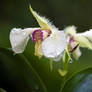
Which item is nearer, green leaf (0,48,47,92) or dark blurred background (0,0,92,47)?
green leaf (0,48,47,92)

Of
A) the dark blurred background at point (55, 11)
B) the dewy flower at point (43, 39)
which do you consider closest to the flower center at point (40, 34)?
the dewy flower at point (43, 39)

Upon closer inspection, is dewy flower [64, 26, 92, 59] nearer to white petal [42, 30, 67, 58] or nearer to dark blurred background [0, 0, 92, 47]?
white petal [42, 30, 67, 58]

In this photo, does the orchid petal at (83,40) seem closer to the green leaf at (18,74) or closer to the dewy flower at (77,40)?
the dewy flower at (77,40)

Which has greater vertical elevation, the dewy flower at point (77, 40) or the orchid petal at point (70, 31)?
the orchid petal at point (70, 31)

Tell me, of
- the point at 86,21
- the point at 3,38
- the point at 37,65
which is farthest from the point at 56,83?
the point at 86,21

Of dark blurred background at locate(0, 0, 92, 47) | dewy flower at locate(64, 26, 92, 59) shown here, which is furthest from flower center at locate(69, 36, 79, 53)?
dark blurred background at locate(0, 0, 92, 47)

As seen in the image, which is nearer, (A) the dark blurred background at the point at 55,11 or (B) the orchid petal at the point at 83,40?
(B) the orchid petal at the point at 83,40

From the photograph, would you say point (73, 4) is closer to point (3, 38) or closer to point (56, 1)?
point (56, 1)

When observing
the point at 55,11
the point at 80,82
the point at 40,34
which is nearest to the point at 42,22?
the point at 40,34
